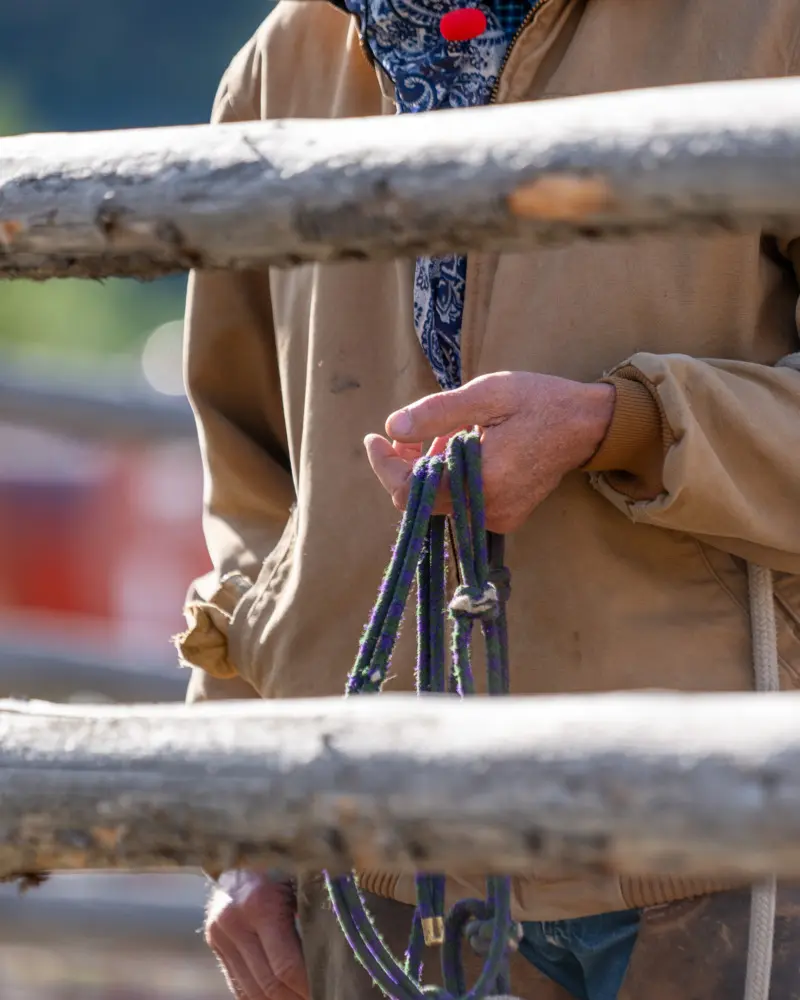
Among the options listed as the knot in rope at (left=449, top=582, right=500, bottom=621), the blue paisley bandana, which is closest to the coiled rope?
the knot in rope at (left=449, top=582, right=500, bottom=621)

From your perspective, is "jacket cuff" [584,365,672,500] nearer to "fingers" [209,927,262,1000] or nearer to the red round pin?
the red round pin

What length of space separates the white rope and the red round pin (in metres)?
0.45

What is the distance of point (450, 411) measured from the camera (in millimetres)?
1417

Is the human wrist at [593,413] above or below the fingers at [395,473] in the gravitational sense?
above

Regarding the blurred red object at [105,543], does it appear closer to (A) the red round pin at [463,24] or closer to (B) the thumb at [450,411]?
(A) the red round pin at [463,24]

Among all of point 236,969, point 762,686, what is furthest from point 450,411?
point 236,969

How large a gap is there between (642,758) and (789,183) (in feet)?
1.01

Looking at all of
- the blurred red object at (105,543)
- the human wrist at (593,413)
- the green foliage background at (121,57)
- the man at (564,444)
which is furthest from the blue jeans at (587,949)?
the green foliage background at (121,57)

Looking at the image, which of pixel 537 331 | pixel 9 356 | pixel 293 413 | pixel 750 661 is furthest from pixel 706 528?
pixel 9 356

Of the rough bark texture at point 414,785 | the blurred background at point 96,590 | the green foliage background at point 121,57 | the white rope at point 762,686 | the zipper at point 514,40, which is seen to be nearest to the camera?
the rough bark texture at point 414,785

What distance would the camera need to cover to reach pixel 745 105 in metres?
0.87

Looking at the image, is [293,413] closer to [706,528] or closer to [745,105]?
[706,528]

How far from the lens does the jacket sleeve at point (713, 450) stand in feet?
4.64

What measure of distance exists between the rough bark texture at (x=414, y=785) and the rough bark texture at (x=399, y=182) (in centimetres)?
26
